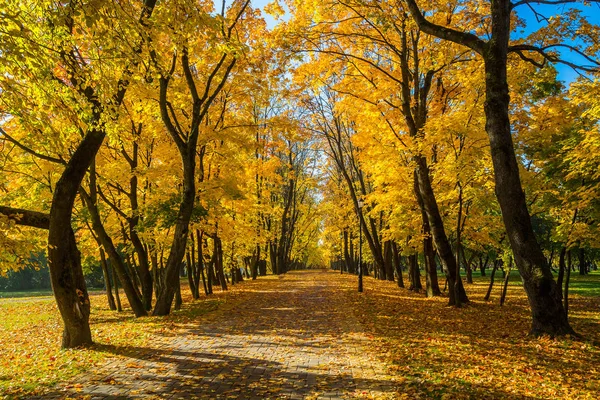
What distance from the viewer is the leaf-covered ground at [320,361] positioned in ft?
16.4

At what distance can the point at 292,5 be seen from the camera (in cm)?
1255

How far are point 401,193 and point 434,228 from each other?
278 centimetres

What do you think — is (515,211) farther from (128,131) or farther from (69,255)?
(69,255)

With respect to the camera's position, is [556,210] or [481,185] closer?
[556,210]

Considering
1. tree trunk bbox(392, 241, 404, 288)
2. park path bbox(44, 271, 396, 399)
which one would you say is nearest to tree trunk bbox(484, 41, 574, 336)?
park path bbox(44, 271, 396, 399)

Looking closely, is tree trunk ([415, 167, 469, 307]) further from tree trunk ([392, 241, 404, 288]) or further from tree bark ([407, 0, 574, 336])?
tree trunk ([392, 241, 404, 288])

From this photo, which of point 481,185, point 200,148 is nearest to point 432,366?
point 481,185

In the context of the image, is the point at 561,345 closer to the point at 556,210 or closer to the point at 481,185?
the point at 556,210

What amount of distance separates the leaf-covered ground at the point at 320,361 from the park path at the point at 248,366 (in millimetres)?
18

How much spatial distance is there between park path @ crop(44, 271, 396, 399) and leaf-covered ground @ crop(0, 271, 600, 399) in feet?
0.06

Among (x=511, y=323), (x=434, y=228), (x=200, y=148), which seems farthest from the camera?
(x=200, y=148)

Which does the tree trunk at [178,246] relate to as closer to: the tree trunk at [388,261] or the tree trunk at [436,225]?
the tree trunk at [436,225]

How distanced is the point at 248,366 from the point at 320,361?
1205 millimetres

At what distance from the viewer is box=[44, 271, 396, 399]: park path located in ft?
16.4
